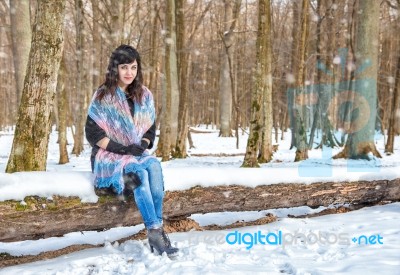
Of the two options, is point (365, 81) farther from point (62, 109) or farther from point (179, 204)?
point (62, 109)

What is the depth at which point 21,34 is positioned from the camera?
8141 millimetres

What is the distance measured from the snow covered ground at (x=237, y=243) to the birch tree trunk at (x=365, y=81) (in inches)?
208

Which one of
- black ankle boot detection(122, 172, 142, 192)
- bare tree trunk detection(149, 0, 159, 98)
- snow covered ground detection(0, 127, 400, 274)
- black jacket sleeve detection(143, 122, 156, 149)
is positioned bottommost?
A: snow covered ground detection(0, 127, 400, 274)

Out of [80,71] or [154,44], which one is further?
[154,44]

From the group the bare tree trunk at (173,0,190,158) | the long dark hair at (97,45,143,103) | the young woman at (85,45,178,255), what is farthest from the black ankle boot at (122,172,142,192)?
the bare tree trunk at (173,0,190,158)

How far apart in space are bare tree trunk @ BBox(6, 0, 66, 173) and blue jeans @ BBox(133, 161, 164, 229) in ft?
5.03

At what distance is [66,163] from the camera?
1101cm

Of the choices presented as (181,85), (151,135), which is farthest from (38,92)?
(181,85)

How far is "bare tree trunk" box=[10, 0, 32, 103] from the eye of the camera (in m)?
8.11

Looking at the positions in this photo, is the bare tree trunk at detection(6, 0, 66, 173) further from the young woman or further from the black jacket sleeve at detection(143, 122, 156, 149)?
the black jacket sleeve at detection(143, 122, 156, 149)

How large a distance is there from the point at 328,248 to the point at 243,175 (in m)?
1.32

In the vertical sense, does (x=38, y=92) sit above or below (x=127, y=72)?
below

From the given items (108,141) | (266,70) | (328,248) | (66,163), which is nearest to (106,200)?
(108,141)

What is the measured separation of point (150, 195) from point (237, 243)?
1.20 metres
